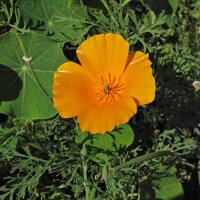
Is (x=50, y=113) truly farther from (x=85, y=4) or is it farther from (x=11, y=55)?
(x=85, y=4)

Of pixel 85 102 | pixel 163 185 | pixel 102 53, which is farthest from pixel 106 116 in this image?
pixel 163 185

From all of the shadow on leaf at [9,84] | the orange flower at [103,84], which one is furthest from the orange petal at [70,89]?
the shadow on leaf at [9,84]

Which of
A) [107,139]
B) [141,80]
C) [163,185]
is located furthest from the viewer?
[163,185]

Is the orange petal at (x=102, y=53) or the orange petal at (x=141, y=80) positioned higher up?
the orange petal at (x=102, y=53)

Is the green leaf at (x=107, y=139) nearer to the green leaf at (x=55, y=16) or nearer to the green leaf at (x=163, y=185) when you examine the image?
the green leaf at (x=163, y=185)

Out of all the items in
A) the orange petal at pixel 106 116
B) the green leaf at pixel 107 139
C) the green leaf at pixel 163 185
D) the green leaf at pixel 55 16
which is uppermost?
the green leaf at pixel 55 16

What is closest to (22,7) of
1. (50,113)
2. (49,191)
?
(50,113)

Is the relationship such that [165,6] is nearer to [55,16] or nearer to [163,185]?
[55,16]

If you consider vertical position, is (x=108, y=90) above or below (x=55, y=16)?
below
